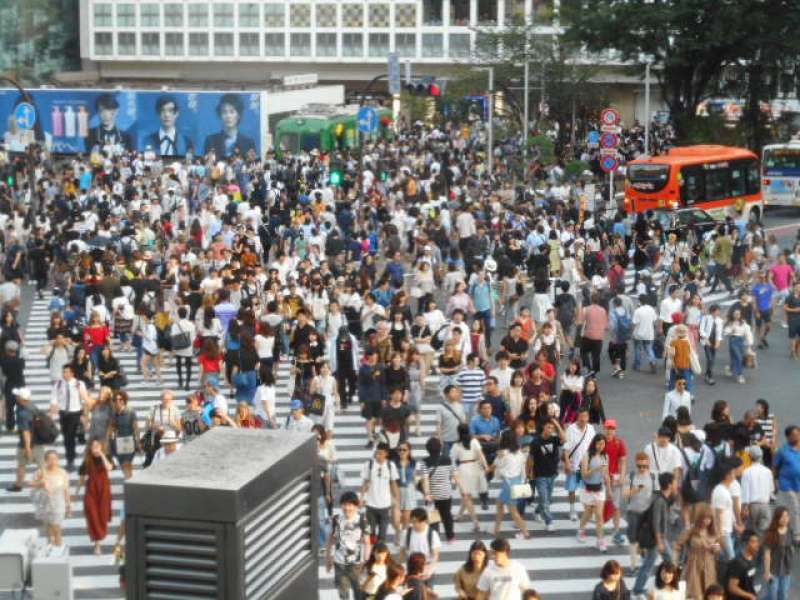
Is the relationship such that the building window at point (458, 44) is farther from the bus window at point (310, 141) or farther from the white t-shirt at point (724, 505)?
the white t-shirt at point (724, 505)

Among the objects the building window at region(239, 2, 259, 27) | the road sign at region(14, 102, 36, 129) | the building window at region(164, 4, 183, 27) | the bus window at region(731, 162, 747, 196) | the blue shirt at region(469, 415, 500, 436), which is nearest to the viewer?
the blue shirt at region(469, 415, 500, 436)

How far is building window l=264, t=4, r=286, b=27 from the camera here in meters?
90.2

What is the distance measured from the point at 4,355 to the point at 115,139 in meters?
38.6

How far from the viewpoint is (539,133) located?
56250 mm

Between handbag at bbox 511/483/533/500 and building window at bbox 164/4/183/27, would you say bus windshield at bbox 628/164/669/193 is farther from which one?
building window at bbox 164/4/183/27

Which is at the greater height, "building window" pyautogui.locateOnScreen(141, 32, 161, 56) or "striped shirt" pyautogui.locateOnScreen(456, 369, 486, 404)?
"building window" pyautogui.locateOnScreen(141, 32, 161, 56)

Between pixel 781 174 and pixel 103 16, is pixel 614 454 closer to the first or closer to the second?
pixel 781 174

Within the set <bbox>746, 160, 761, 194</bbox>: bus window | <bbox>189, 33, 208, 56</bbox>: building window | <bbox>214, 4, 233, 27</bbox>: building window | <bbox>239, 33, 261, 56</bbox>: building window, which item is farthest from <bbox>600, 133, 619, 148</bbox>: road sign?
<bbox>189, 33, 208, 56</bbox>: building window

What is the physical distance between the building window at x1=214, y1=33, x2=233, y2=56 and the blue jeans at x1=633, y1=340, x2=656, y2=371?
7061 cm

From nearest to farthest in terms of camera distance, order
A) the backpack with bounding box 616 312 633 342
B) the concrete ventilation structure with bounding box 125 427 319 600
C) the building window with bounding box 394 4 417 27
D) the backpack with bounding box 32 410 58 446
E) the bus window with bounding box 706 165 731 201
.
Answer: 1. the concrete ventilation structure with bounding box 125 427 319 600
2. the backpack with bounding box 32 410 58 446
3. the backpack with bounding box 616 312 633 342
4. the bus window with bounding box 706 165 731 201
5. the building window with bounding box 394 4 417 27

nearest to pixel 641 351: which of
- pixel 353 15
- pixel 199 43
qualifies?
pixel 353 15

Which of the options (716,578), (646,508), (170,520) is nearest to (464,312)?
(646,508)

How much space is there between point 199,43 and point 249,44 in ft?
10.1

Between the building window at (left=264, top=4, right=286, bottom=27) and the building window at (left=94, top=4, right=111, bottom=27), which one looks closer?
the building window at (left=264, top=4, right=286, bottom=27)
